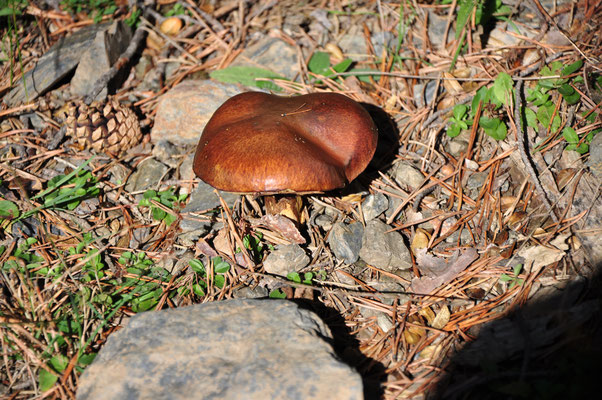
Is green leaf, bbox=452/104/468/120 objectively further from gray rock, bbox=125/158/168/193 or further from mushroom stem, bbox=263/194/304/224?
gray rock, bbox=125/158/168/193

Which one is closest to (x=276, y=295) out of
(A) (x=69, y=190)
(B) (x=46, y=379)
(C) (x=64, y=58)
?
(B) (x=46, y=379)

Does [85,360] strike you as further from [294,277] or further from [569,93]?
[569,93]

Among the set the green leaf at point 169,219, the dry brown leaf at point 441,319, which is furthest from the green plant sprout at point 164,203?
the dry brown leaf at point 441,319

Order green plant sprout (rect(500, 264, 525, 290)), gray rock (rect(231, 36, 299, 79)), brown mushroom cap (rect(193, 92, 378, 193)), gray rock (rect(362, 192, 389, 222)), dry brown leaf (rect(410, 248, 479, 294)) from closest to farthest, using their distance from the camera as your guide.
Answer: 1. brown mushroom cap (rect(193, 92, 378, 193))
2. green plant sprout (rect(500, 264, 525, 290))
3. dry brown leaf (rect(410, 248, 479, 294))
4. gray rock (rect(362, 192, 389, 222))
5. gray rock (rect(231, 36, 299, 79))

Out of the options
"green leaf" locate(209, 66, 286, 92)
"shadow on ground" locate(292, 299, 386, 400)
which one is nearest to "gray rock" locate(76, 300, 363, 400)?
"shadow on ground" locate(292, 299, 386, 400)

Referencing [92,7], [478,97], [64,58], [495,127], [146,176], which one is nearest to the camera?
[495,127]

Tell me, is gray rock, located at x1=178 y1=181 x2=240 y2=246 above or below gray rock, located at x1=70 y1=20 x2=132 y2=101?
below
